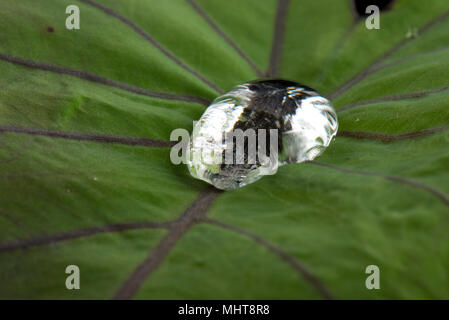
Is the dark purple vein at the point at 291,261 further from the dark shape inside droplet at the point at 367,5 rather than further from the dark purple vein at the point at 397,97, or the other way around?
the dark shape inside droplet at the point at 367,5

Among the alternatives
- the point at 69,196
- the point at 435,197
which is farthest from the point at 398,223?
the point at 69,196

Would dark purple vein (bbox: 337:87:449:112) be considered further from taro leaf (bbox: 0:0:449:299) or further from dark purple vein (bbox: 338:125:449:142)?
dark purple vein (bbox: 338:125:449:142)

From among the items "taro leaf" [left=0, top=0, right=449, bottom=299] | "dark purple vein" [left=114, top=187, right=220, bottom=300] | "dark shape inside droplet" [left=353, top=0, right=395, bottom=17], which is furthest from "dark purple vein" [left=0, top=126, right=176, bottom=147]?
"dark shape inside droplet" [left=353, top=0, right=395, bottom=17]

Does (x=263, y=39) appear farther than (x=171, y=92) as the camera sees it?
Yes

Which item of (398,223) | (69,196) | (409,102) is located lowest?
(398,223)

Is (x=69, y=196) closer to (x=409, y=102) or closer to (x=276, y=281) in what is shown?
(x=276, y=281)

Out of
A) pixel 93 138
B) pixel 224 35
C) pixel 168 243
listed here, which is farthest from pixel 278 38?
pixel 168 243
